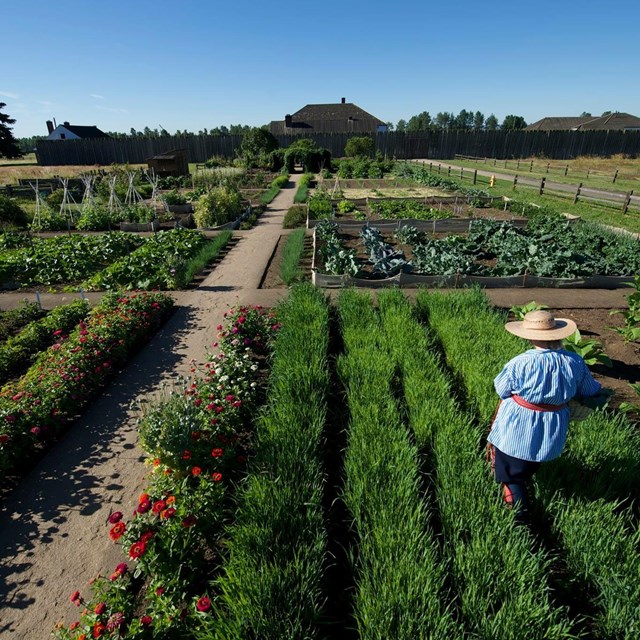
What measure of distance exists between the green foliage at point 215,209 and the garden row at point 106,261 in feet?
8.09

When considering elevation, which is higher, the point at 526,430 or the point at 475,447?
the point at 526,430

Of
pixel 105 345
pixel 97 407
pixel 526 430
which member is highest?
pixel 526 430

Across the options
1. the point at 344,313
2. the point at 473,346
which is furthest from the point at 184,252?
→ the point at 473,346

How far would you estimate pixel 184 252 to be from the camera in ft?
34.5

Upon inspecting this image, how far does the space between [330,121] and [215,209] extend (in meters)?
39.1

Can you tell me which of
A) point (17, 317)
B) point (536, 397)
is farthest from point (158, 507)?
point (17, 317)

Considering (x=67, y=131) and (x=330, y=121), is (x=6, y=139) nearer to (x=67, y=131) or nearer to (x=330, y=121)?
(x=67, y=131)

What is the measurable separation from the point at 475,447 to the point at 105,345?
4.80m

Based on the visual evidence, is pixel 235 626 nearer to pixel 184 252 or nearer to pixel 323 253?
pixel 323 253

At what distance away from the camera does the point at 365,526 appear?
2699 millimetres

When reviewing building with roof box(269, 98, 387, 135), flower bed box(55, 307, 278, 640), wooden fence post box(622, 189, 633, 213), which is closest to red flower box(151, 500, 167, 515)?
flower bed box(55, 307, 278, 640)

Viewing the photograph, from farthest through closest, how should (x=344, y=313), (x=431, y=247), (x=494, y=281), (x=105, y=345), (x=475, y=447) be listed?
(x=431, y=247), (x=494, y=281), (x=344, y=313), (x=105, y=345), (x=475, y=447)

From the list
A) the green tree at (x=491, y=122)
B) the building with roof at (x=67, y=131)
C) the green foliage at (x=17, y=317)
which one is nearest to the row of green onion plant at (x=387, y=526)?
the green foliage at (x=17, y=317)

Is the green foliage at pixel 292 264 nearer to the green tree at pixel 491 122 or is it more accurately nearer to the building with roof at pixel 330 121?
the building with roof at pixel 330 121
